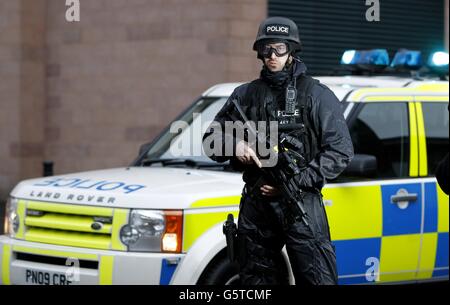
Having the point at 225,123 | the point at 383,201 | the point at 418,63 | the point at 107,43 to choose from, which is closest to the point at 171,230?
the point at 225,123

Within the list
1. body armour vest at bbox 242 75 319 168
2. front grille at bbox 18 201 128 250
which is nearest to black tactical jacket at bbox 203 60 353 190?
body armour vest at bbox 242 75 319 168

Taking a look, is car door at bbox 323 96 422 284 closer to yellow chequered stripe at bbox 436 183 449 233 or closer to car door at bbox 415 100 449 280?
car door at bbox 415 100 449 280

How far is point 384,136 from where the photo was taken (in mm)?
7012

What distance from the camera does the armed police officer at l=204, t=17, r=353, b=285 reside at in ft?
16.3

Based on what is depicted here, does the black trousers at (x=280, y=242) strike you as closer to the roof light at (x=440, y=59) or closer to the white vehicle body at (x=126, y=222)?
the white vehicle body at (x=126, y=222)

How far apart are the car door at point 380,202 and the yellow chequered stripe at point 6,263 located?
202cm

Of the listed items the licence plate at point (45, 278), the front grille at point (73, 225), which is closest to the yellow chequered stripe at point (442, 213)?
the front grille at point (73, 225)

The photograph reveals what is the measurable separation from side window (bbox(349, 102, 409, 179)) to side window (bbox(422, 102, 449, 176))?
0.19 meters

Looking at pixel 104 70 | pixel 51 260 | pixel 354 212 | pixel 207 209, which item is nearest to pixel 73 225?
pixel 51 260

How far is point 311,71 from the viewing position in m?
14.1

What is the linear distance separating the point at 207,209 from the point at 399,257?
1.48m

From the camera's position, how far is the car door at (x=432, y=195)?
696 cm
